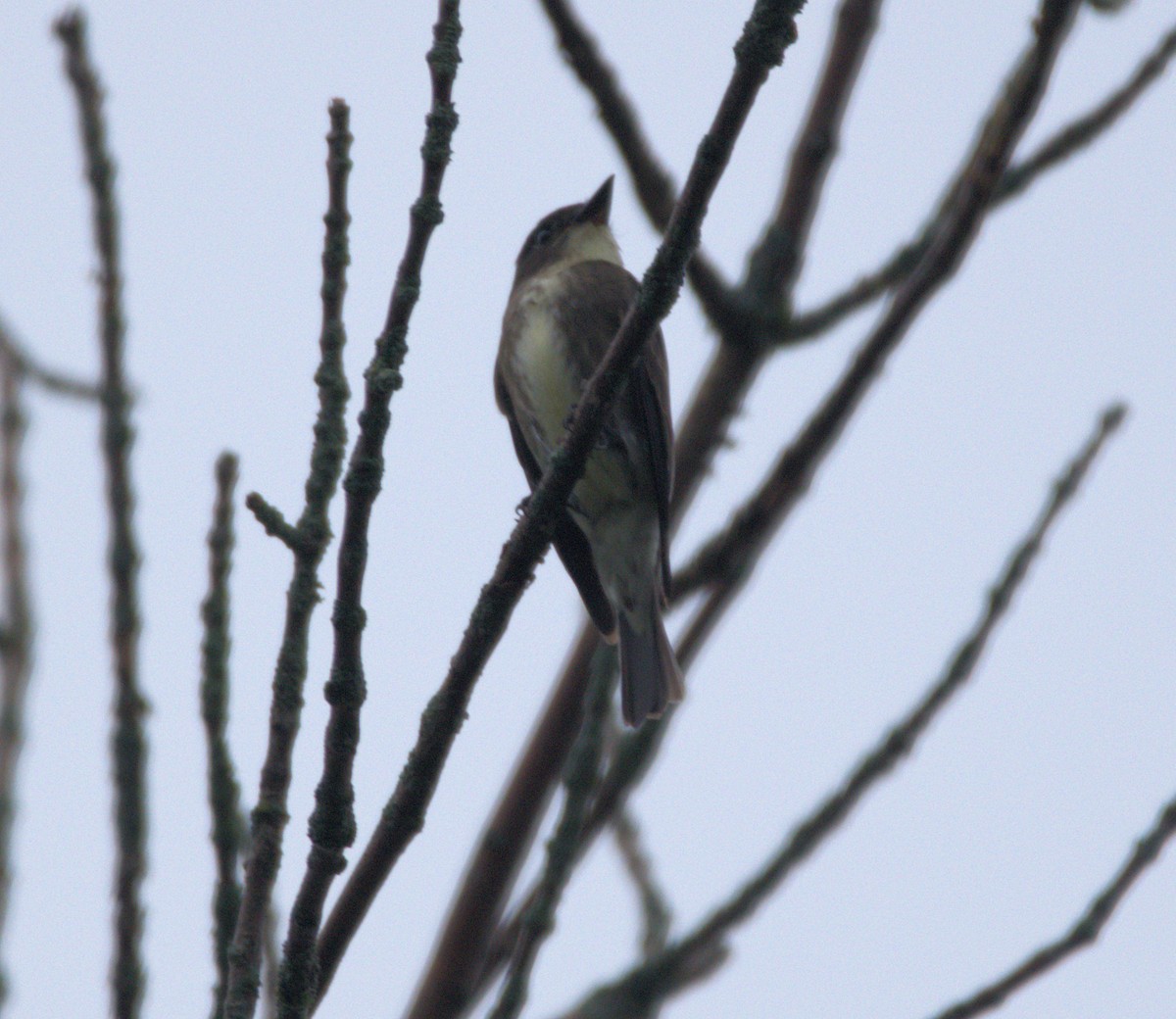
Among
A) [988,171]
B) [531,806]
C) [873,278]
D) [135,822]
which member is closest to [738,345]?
[873,278]

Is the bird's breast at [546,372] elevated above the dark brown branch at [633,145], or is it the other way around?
the bird's breast at [546,372]

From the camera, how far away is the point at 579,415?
310cm

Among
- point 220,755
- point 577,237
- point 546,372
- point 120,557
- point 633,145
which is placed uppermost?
point 577,237

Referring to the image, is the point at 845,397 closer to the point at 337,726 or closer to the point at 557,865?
the point at 557,865

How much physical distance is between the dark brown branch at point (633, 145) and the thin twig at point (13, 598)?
5.86ft

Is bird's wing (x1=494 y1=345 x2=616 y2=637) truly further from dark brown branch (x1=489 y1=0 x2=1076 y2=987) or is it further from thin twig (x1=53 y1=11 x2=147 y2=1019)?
thin twig (x1=53 y1=11 x2=147 y2=1019)

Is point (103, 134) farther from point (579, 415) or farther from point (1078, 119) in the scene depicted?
point (1078, 119)

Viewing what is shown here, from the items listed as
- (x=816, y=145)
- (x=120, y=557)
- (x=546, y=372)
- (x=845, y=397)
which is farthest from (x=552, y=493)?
(x=546, y=372)

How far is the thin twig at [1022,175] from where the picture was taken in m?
4.47

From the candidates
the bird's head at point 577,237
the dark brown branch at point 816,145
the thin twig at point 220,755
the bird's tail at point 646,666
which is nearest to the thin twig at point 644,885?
the bird's tail at point 646,666

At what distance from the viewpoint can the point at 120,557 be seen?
301 cm

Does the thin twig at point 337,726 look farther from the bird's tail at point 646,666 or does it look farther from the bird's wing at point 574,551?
the bird's tail at point 646,666

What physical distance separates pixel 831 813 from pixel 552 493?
2.87 ft

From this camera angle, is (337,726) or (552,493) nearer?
(337,726)
